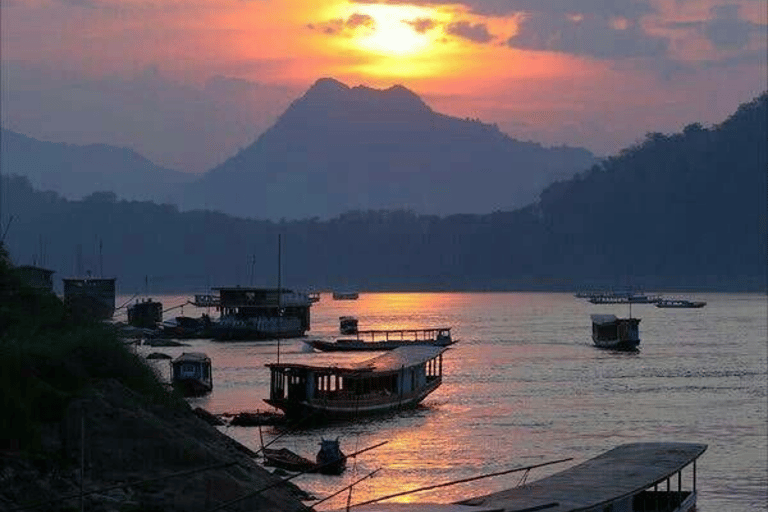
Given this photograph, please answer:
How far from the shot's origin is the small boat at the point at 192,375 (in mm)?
75812

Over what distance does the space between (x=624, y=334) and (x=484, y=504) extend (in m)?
88.1

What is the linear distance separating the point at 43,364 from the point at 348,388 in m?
31.7

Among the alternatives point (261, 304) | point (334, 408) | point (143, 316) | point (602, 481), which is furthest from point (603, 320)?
point (602, 481)

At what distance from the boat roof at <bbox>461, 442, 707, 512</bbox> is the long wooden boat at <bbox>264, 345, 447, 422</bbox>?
800 inches

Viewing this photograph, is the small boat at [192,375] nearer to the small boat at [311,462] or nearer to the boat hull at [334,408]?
the boat hull at [334,408]

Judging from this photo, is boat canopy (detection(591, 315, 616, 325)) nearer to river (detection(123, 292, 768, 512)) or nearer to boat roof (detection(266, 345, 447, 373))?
river (detection(123, 292, 768, 512))

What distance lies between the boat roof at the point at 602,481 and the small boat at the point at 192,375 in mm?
38202

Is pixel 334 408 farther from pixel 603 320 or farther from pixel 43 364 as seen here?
pixel 603 320

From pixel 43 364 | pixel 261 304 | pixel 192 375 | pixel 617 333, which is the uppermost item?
pixel 261 304

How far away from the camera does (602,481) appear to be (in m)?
34.8

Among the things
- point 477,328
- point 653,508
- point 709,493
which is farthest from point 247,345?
point 653,508

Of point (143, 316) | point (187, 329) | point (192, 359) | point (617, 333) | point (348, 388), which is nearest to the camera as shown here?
point (348, 388)

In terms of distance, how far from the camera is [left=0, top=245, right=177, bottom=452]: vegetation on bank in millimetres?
31750

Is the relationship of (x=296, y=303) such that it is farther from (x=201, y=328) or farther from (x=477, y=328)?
(x=477, y=328)
